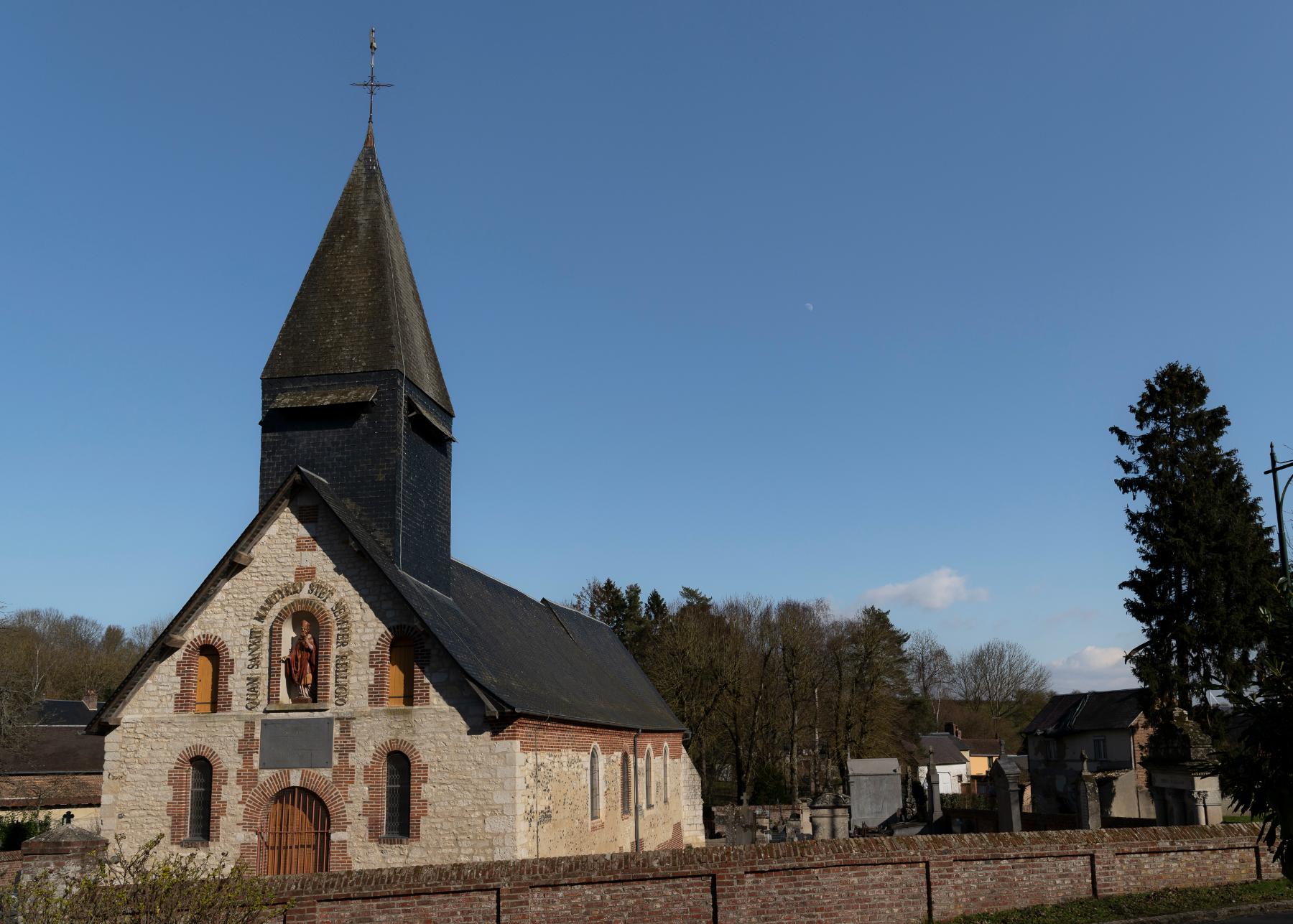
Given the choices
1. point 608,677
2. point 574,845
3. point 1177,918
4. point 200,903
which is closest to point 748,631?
point 608,677

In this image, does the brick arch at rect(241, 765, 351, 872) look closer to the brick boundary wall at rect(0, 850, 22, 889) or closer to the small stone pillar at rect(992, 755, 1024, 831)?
the brick boundary wall at rect(0, 850, 22, 889)

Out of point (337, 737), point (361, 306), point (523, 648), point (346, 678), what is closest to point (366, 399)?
point (361, 306)

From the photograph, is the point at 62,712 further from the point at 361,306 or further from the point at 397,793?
the point at 397,793

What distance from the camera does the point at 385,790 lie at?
17953 millimetres

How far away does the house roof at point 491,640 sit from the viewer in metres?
18.6

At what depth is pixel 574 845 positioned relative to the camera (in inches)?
802

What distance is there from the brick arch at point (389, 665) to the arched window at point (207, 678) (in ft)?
10.1

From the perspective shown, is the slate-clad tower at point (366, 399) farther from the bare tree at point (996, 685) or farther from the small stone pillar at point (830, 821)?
the bare tree at point (996, 685)

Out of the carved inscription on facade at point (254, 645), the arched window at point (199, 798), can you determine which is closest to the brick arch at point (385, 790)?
the carved inscription on facade at point (254, 645)

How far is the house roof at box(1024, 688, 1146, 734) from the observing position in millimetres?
41625

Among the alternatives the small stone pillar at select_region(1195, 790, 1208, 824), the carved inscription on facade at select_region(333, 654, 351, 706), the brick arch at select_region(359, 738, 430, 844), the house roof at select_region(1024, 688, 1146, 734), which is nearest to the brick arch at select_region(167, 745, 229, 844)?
the carved inscription on facade at select_region(333, 654, 351, 706)

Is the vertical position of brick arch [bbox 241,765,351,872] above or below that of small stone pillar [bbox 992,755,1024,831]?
above

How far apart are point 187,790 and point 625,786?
434 inches

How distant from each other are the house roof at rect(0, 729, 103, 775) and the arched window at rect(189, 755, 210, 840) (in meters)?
23.7
